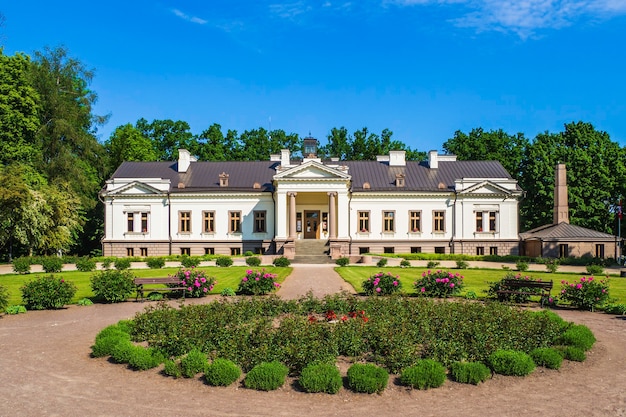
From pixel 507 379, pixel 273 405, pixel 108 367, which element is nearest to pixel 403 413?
pixel 273 405

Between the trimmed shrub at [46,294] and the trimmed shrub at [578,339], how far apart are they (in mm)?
15520

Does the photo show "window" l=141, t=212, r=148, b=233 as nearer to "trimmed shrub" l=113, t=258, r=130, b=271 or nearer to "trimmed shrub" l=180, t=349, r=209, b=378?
"trimmed shrub" l=113, t=258, r=130, b=271

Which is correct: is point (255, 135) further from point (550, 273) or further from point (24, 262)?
point (550, 273)

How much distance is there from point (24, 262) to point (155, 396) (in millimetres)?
26181

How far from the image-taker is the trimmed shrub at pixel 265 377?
953cm

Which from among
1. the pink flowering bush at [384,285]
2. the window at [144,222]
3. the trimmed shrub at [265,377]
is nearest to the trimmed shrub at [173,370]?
the trimmed shrub at [265,377]

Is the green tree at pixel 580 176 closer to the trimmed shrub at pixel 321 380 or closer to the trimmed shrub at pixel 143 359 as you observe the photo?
the trimmed shrub at pixel 321 380

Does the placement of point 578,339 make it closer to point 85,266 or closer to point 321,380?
point 321,380

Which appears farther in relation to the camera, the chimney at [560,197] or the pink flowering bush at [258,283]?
the chimney at [560,197]

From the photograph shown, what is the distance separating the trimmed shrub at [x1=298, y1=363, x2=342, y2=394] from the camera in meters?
9.38

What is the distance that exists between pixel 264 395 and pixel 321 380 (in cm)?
103

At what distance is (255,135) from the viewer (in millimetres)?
72438

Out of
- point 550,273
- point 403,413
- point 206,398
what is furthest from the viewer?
point 550,273

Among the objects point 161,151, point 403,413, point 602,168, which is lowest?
point 403,413
